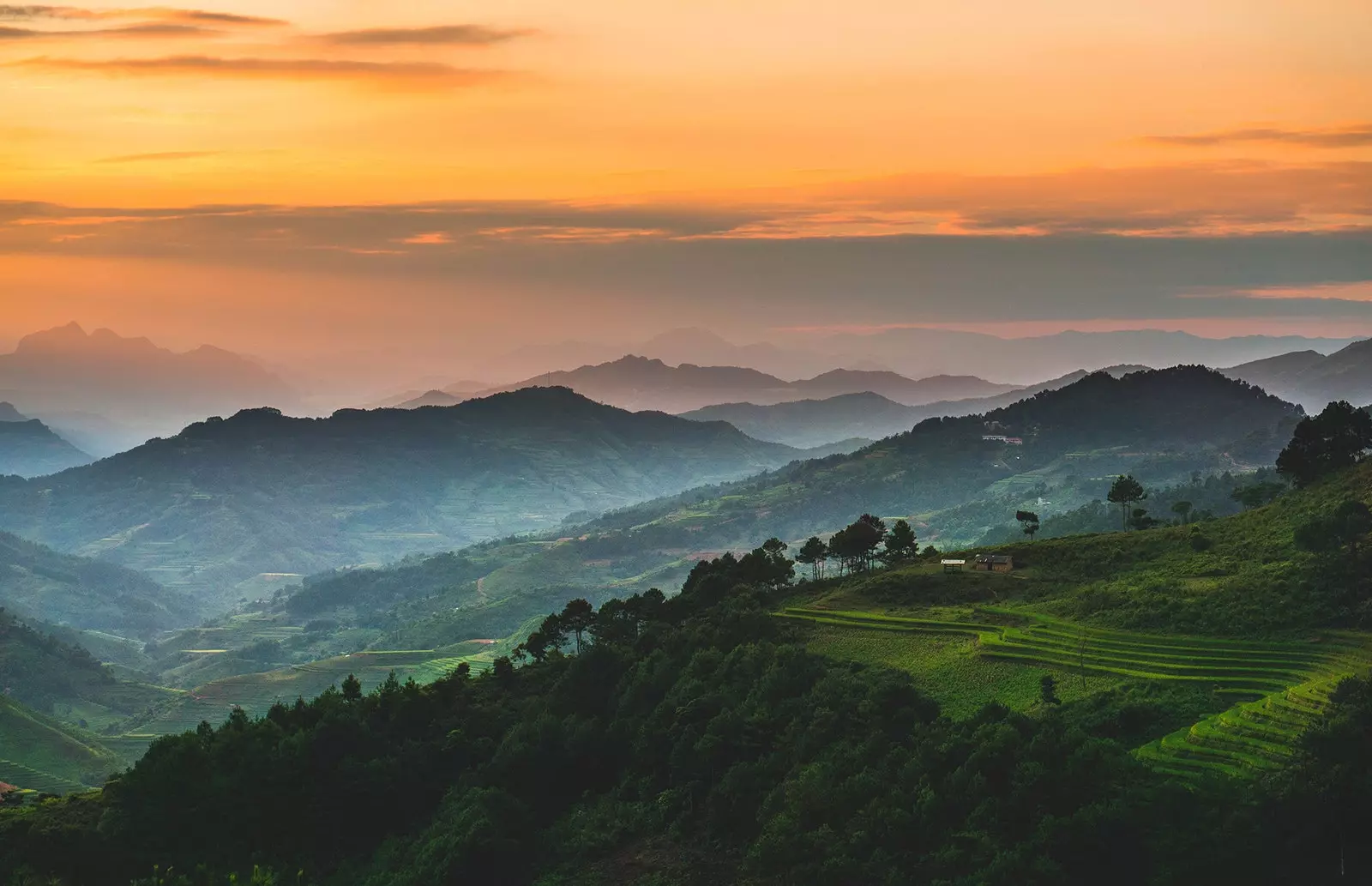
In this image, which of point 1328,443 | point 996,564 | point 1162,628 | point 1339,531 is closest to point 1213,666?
point 1162,628

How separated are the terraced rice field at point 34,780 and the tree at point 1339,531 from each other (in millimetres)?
140895

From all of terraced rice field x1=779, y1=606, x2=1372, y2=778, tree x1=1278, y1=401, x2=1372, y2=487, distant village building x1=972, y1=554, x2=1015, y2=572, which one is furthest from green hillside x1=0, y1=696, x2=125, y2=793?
tree x1=1278, y1=401, x2=1372, y2=487

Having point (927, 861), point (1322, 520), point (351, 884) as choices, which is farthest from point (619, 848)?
point (1322, 520)

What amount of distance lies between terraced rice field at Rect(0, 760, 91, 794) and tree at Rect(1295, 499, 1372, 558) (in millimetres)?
140895

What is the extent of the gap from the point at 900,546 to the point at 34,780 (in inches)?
4659

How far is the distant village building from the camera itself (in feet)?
315

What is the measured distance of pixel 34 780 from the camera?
159m

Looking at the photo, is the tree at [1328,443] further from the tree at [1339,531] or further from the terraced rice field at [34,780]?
the terraced rice field at [34,780]

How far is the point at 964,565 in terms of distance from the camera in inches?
3863

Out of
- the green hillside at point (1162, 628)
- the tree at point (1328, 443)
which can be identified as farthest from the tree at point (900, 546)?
the tree at point (1328, 443)

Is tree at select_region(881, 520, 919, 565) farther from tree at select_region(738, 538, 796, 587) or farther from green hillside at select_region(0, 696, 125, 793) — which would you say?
green hillside at select_region(0, 696, 125, 793)

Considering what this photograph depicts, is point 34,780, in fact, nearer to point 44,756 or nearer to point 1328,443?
point 44,756

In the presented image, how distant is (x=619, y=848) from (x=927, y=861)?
907 inches

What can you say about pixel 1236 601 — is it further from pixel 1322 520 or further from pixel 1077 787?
pixel 1077 787
